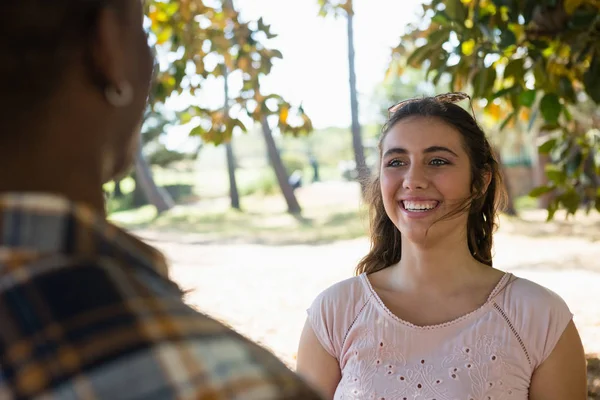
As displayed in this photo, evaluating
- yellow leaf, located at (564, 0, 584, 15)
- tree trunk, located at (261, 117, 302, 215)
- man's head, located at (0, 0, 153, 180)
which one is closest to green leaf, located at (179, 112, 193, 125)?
yellow leaf, located at (564, 0, 584, 15)

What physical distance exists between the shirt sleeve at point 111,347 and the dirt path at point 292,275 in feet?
9.56

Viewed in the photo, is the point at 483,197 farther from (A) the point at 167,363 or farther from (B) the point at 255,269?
(B) the point at 255,269

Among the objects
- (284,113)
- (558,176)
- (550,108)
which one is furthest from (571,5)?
(284,113)

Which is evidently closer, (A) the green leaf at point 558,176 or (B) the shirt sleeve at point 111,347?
(B) the shirt sleeve at point 111,347

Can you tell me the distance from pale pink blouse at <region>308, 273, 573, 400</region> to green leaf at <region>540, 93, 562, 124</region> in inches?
33.2

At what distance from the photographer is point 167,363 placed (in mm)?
496

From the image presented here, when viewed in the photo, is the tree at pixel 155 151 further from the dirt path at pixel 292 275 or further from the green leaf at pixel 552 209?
the green leaf at pixel 552 209

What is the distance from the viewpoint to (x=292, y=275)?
7770mm

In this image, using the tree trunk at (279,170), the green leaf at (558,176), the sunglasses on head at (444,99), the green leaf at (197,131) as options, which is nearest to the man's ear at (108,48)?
the sunglasses on head at (444,99)

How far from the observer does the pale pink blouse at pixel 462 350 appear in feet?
5.58

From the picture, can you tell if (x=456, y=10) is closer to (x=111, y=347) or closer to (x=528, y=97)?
(x=528, y=97)

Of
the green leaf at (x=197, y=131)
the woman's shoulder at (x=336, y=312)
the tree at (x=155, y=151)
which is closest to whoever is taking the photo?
the woman's shoulder at (x=336, y=312)

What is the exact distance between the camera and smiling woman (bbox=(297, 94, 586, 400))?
1.74 metres

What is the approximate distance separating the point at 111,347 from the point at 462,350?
4.54 feet
